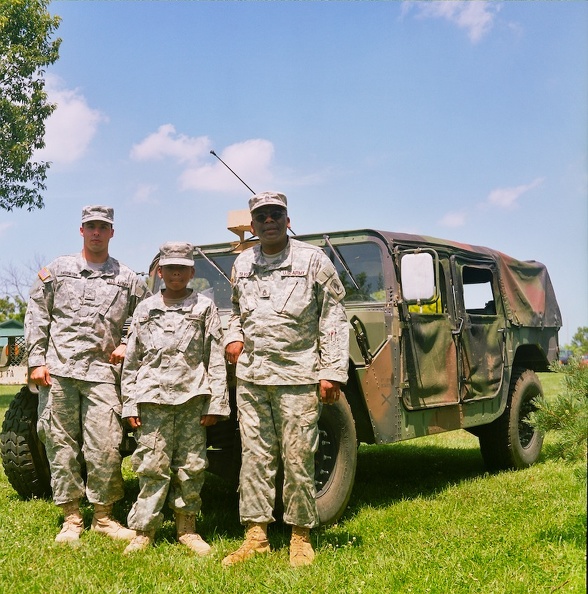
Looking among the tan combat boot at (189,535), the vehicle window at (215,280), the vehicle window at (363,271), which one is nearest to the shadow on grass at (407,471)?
the tan combat boot at (189,535)

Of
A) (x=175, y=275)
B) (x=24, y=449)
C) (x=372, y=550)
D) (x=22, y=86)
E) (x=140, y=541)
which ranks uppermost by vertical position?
(x=22, y=86)

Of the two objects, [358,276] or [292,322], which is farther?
[358,276]

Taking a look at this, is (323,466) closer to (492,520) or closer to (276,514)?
(276,514)

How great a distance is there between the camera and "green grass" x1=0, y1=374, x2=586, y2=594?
3404 millimetres

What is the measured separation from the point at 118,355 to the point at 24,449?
1.30m

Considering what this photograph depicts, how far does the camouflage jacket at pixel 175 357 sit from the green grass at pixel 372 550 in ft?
2.55

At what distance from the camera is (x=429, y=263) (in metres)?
4.77

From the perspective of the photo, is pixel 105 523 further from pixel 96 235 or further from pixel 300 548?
pixel 96 235

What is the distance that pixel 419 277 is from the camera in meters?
4.79

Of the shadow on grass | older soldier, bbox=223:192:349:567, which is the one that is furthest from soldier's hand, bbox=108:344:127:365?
the shadow on grass

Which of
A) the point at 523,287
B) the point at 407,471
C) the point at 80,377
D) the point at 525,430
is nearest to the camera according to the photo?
the point at 80,377

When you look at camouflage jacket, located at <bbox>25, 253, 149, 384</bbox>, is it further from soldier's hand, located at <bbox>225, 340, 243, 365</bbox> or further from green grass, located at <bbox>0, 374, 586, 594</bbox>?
green grass, located at <bbox>0, 374, 586, 594</bbox>

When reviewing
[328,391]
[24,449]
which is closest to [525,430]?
[328,391]

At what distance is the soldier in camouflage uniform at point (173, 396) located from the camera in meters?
3.92
